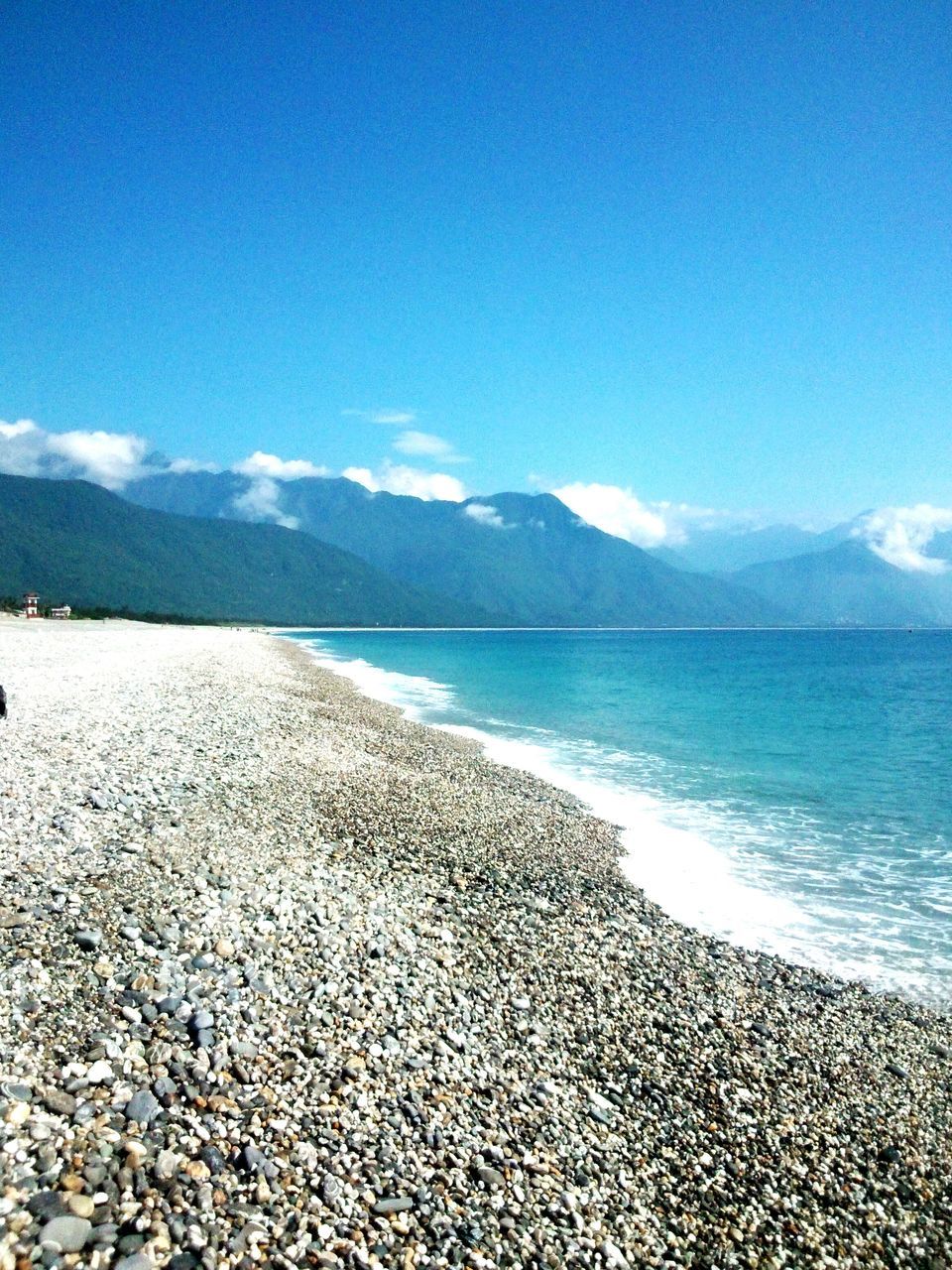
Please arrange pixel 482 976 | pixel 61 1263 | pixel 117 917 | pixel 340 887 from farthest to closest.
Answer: pixel 340 887 → pixel 482 976 → pixel 117 917 → pixel 61 1263

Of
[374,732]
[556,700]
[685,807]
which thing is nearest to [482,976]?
[685,807]

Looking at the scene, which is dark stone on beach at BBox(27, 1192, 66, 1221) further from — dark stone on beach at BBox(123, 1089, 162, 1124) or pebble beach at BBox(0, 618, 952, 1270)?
dark stone on beach at BBox(123, 1089, 162, 1124)

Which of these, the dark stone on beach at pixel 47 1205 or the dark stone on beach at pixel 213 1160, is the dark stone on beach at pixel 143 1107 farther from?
the dark stone on beach at pixel 47 1205

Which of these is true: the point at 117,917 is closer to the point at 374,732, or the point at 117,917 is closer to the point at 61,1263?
the point at 61,1263

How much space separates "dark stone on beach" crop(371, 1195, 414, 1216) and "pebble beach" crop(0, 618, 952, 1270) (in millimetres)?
37

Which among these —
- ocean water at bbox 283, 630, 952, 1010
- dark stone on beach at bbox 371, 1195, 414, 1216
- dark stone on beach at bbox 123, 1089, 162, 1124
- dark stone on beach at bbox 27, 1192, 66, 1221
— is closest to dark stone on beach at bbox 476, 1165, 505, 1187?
dark stone on beach at bbox 371, 1195, 414, 1216

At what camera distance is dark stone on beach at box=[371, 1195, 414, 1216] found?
572 cm

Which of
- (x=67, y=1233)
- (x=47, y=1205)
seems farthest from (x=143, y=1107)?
(x=67, y=1233)

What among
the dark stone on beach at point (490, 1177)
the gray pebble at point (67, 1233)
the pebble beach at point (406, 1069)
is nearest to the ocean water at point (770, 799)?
the pebble beach at point (406, 1069)

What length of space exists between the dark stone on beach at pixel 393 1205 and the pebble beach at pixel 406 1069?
37 millimetres

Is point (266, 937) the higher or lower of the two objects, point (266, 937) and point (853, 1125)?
the higher

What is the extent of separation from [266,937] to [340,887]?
2.49m

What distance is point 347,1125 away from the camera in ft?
21.6

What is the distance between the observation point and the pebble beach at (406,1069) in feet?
18.4
